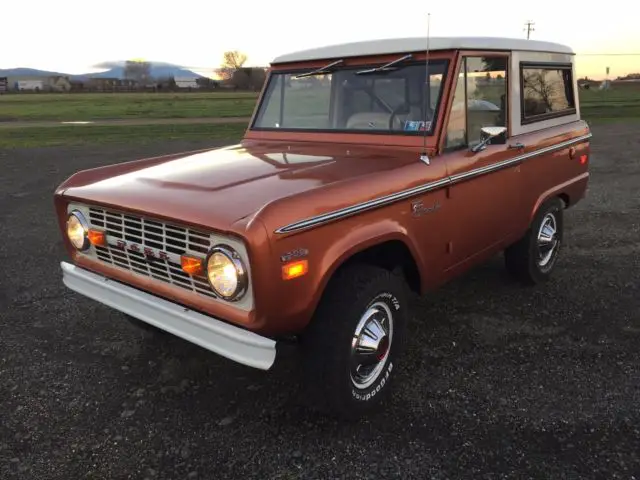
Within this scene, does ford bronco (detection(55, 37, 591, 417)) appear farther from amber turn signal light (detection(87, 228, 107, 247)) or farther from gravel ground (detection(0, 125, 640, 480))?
gravel ground (detection(0, 125, 640, 480))

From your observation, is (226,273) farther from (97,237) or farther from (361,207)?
(97,237)

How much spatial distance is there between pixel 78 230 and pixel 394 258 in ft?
6.14

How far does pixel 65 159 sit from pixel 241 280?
13.1m

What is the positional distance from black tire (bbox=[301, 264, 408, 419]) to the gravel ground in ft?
0.60

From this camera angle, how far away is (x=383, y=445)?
2.83 metres

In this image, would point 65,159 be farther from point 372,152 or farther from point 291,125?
point 372,152

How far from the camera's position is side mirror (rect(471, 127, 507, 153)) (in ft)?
11.3

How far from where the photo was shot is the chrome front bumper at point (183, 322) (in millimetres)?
2492

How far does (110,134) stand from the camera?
20875 mm

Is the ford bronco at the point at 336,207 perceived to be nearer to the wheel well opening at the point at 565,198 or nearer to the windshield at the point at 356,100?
the windshield at the point at 356,100

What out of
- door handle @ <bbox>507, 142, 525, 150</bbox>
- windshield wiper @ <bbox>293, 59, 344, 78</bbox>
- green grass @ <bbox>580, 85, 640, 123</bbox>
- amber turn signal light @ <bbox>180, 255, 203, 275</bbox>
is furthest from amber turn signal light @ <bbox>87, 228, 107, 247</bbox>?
green grass @ <bbox>580, 85, 640, 123</bbox>

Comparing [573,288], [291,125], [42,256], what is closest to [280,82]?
[291,125]

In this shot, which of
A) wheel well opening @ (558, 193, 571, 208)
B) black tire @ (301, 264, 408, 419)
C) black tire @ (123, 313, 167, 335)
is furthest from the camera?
wheel well opening @ (558, 193, 571, 208)

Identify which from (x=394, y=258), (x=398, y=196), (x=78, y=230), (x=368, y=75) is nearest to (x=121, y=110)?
(x=368, y=75)
